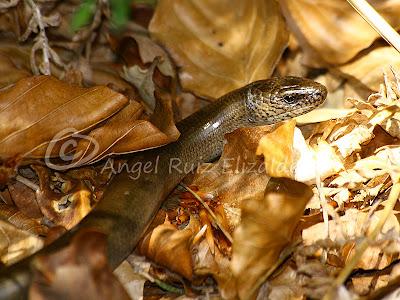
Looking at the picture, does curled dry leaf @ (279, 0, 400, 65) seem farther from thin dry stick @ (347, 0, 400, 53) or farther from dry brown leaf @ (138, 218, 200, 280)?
dry brown leaf @ (138, 218, 200, 280)

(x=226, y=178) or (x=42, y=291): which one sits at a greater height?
(x=42, y=291)

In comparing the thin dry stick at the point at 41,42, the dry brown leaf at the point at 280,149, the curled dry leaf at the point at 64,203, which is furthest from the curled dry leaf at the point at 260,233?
the thin dry stick at the point at 41,42

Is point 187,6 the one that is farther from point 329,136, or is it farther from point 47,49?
point 329,136

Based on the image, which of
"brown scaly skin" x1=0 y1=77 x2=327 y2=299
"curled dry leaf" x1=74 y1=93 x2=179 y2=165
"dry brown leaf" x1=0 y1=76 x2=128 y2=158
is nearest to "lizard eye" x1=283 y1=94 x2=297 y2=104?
"brown scaly skin" x1=0 y1=77 x2=327 y2=299

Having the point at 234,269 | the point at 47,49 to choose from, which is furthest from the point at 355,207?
the point at 47,49

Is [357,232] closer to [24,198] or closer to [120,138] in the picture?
[120,138]
